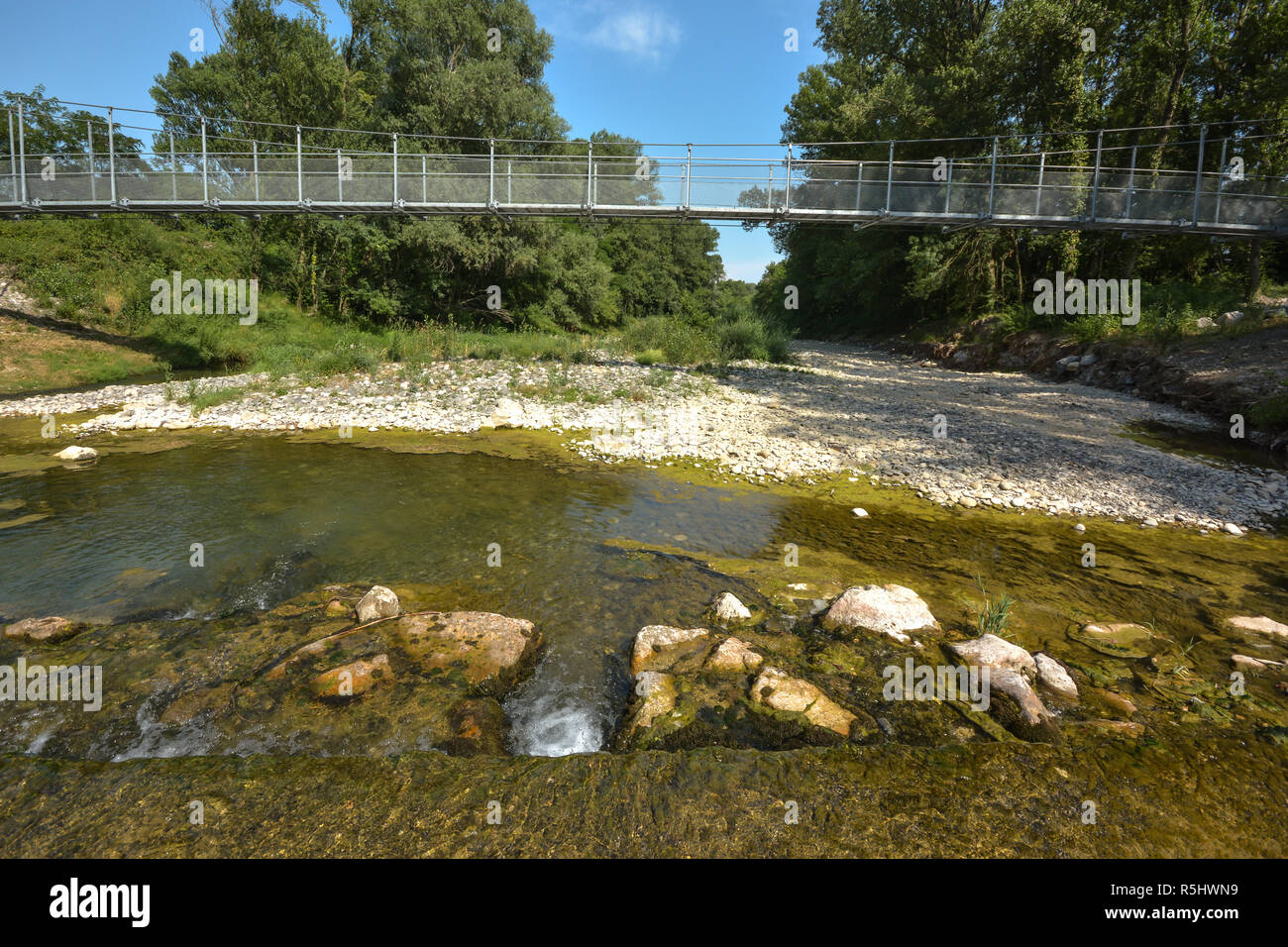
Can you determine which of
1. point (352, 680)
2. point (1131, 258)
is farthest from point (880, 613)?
point (1131, 258)

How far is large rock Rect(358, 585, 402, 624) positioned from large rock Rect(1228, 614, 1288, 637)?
7.28 meters

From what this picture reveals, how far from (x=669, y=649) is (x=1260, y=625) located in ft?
16.9

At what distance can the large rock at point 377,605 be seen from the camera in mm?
5020

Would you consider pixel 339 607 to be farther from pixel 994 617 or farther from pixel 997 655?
pixel 994 617

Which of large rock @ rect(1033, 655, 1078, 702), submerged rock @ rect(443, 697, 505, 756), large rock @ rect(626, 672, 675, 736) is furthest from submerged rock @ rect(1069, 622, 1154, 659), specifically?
submerged rock @ rect(443, 697, 505, 756)

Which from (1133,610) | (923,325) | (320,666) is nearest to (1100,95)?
(923,325)

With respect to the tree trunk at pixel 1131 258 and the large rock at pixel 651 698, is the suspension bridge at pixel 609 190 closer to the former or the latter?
the tree trunk at pixel 1131 258

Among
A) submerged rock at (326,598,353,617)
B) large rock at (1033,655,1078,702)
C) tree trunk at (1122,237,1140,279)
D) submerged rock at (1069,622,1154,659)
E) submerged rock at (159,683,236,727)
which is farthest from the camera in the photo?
tree trunk at (1122,237,1140,279)

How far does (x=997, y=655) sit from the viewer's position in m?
4.50

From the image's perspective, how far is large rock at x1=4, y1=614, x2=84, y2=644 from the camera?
15.2ft

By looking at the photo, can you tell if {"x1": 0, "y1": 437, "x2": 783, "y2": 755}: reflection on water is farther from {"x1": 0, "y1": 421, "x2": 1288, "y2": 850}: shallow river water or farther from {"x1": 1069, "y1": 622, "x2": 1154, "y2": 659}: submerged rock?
{"x1": 1069, "y1": 622, "x2": 1154, "y2": 659}: submerged rock

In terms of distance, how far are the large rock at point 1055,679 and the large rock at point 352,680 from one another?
179 inches

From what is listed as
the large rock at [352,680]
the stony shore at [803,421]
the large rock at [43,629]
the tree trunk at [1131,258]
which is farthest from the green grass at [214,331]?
the large rock at [352,680]
